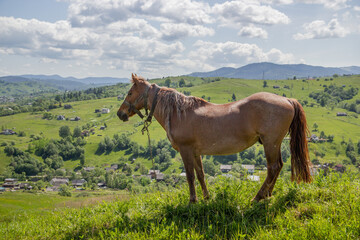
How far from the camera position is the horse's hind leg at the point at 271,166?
5711mm

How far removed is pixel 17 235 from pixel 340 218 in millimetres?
7104

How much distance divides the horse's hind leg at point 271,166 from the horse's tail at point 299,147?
1.74 feet

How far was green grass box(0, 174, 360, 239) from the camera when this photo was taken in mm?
4316

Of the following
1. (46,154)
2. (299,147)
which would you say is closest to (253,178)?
(299,147)

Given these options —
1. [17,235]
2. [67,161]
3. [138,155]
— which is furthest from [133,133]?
[17,235]

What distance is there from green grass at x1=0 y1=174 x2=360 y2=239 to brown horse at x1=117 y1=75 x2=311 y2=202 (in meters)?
0.47

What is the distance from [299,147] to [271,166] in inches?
35.1

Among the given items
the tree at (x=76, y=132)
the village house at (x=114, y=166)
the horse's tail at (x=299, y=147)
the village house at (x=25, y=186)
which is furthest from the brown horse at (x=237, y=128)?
the tree at (x=76, y=132)

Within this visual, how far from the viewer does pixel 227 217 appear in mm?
5281

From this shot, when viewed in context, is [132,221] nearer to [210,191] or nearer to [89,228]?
[89,228]

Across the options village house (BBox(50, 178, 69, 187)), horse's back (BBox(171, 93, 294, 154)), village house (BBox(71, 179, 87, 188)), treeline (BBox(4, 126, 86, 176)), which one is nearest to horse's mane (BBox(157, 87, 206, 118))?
horse's back (BBox(171, 93, 294, 154))

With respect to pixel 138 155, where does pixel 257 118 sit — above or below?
above

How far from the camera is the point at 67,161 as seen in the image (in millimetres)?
158625

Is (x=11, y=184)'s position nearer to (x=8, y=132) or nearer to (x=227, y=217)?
(x=8, y=132)
